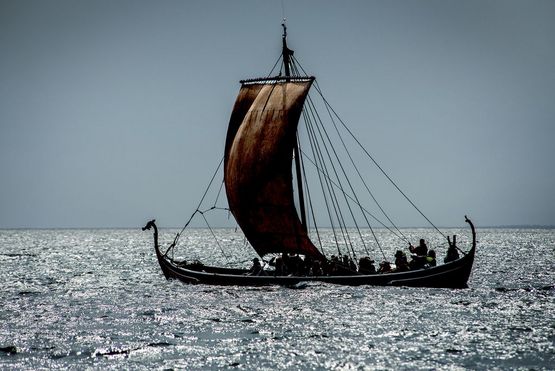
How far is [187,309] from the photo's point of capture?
33.1m

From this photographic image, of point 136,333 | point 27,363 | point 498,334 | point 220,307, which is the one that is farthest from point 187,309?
point 498,334

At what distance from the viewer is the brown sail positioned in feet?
125

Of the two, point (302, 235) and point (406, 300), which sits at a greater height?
point (302, 235)

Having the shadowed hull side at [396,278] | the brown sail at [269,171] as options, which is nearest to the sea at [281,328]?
the shadowed hull side at [396,278]

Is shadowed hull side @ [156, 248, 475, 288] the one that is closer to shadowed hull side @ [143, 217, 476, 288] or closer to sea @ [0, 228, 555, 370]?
shadowed hull side @ [143, 217, 476, 288]

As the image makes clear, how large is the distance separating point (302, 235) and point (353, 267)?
351 cm

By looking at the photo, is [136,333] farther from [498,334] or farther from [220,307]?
[498,334]

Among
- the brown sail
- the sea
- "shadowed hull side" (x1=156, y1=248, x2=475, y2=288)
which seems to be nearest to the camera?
the sea

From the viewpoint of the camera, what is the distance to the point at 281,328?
27.6m

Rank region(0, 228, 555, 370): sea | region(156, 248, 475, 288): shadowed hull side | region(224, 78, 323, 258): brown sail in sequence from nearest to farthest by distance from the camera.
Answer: region(0, 228, 555, 370): sea → region(156, 248, 475, 288): shadowed hull side → region(224, 78, 323, 258): brown sail

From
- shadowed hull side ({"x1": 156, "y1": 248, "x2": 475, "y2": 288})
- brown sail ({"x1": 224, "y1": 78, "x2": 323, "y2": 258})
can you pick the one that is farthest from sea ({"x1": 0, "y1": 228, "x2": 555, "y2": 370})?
brown sail ({"x1": 224, "y1": 78, "x2": 323, "y2": 258})

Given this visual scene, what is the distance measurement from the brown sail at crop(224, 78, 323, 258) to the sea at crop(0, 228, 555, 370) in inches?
134

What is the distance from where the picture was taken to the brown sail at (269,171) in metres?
38.1

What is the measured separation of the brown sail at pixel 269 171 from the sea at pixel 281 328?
3413 millimetres
